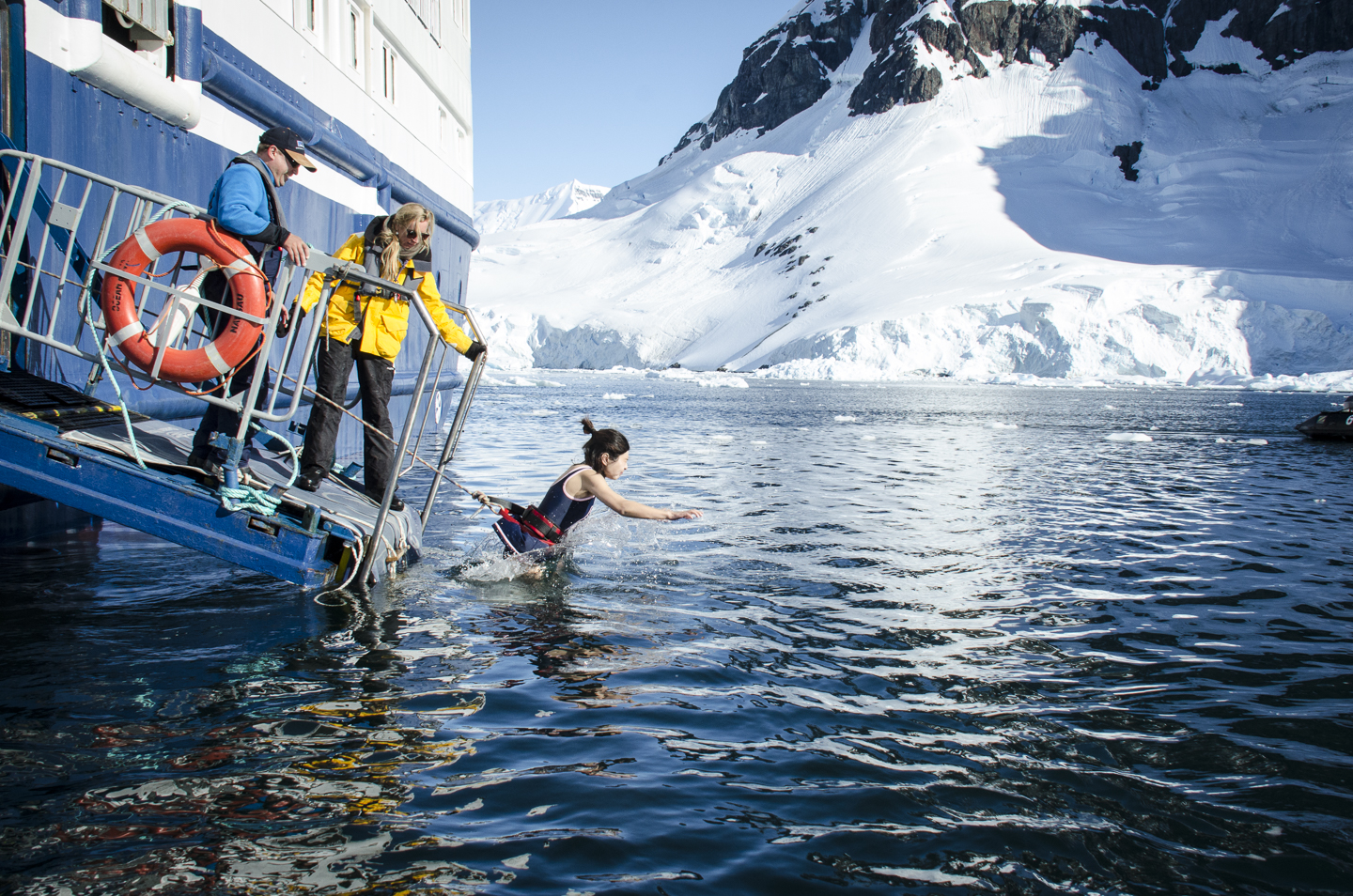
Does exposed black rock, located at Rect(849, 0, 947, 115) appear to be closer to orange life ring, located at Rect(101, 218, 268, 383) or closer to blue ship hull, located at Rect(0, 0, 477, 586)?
blue ship hull, located at Rect(0, 0, 477, 586)

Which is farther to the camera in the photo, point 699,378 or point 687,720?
point 699,378

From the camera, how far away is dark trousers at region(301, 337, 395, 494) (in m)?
5.04

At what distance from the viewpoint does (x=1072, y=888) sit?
251cm

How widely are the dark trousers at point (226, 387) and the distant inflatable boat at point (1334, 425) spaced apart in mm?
22526

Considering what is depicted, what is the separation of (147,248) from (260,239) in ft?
1.93

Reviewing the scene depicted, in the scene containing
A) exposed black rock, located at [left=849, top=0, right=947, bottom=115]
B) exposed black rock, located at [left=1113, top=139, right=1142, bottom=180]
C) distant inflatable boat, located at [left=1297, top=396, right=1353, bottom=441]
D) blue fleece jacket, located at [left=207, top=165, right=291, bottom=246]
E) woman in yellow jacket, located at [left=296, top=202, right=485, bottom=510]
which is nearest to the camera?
blue fleece jacket, located at [left=207, top=165, right=291, bottom=246]

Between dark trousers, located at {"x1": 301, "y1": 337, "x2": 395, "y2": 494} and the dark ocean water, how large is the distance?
78 centimetres

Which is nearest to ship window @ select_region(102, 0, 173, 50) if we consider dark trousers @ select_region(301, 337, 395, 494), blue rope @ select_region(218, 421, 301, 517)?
dark trousers @ select_region(301, 337, 395, 494)

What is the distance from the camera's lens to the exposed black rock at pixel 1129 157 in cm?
10219

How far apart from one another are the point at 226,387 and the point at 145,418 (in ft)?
3.74

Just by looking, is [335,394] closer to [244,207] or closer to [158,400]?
[244,207]

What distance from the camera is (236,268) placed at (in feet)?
14.7

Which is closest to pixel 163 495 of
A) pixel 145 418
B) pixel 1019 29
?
pixel 145 418

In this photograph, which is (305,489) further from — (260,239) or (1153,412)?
(1153,412)
